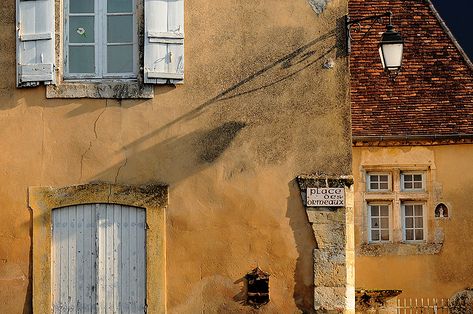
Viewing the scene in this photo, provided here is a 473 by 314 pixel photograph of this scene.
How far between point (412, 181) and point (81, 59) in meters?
7.21

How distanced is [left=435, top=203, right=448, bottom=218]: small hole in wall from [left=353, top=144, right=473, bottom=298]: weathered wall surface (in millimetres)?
67

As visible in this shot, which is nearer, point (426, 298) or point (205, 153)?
point (205, 153)

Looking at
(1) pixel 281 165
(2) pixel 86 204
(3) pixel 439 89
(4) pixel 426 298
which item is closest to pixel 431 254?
(4) pixel 426 298

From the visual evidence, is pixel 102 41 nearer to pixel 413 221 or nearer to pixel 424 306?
pixel 424 306

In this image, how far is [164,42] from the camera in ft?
35.7

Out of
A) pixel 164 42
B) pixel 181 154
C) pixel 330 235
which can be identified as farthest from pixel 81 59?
pixel 330 235

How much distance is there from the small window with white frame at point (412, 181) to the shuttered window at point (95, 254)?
22.0 ft

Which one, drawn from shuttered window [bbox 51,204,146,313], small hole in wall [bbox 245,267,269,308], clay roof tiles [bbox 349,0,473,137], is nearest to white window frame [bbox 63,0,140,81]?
shuttered window [bbox 51,204,146,313]

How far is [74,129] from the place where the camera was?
1091 centimetres

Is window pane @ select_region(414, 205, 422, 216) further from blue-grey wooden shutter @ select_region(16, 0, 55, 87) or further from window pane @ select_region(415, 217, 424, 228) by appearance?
blue-grey wooden shutter @ select_region(16, 0, 55, 87)

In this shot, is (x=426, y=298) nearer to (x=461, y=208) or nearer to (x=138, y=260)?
(x=461, y=208)

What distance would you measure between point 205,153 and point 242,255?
1.13 m

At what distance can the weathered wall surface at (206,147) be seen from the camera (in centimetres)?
1086

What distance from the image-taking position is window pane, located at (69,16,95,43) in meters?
11.0
